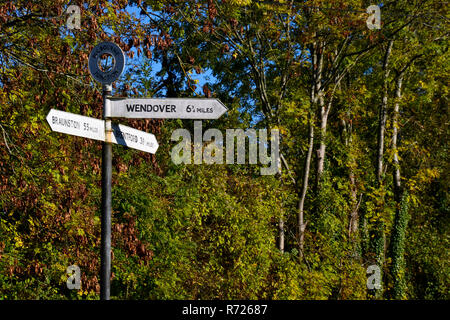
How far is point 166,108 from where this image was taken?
16.1ft

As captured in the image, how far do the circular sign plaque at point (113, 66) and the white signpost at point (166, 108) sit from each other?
184mm

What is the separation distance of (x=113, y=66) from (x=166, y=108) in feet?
1.88

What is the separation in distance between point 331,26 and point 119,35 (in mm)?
8910

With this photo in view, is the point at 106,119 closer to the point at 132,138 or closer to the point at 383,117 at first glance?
the point at 132,138

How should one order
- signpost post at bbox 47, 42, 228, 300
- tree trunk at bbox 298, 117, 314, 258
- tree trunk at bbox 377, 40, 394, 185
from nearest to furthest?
signpost post at bbox 47, 42, 228, 300 → tree trunk at bbox 298, 117, 314, 258 → tree trunk at bbox 377, 40, 394, 185

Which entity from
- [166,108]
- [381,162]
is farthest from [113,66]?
[381,162]

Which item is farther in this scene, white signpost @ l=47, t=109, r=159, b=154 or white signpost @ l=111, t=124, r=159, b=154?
white signpost @ l=111, t=124, r=159, b=154

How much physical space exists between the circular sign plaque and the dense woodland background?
2.50 meters

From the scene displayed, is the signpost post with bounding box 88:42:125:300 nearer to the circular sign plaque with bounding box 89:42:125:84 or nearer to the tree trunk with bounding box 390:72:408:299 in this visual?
the circular sign plaque with bounding box 89:42:125:84

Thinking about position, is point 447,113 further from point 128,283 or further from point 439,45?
point 128,283

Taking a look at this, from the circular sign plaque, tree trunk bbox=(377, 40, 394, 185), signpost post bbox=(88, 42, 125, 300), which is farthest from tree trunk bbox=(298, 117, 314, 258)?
the circular sign plaque

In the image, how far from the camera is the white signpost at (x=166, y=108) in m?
4.89

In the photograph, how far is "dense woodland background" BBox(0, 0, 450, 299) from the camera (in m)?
8.04

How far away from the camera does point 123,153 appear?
452 inches
